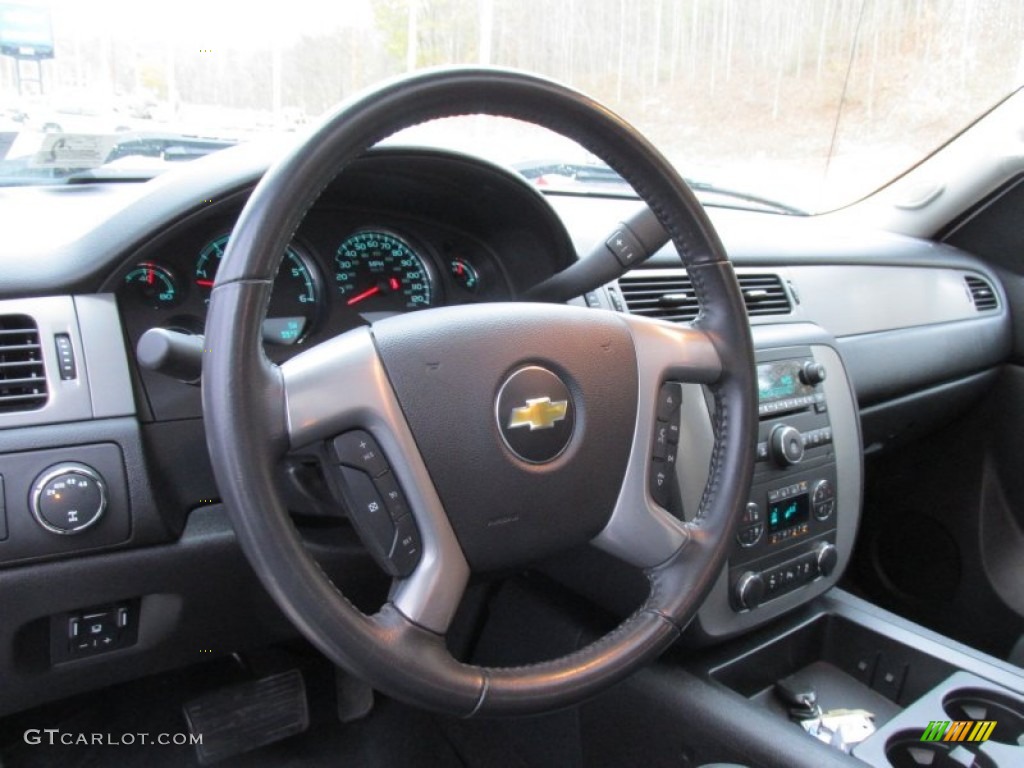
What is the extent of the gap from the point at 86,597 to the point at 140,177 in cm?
70

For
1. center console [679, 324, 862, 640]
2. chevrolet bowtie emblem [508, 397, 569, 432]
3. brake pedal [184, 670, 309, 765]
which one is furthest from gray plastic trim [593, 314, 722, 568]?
brake pedal [184, 670, 309, 765]

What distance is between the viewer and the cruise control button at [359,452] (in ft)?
2.80

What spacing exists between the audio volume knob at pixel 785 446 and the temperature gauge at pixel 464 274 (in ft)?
1.83

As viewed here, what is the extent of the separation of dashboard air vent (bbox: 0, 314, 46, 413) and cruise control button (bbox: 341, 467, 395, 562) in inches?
18.2

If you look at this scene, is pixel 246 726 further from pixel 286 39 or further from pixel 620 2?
pixel 620 2

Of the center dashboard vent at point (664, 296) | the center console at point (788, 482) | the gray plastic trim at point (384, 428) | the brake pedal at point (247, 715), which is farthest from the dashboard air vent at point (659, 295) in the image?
the brake pedal at point (247, 715)

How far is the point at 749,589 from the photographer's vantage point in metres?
1.33

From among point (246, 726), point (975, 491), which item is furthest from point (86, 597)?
point (975, 491)

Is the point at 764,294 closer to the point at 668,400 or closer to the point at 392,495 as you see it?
the point at 668,400

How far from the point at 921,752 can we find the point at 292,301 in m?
1.15

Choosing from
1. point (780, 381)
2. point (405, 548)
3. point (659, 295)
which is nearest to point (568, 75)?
point (659, 295)

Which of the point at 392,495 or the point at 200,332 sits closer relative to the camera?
the point at 392,495

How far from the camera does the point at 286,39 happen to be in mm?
1505

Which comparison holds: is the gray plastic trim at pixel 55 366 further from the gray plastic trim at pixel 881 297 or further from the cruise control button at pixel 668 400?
the gray plastic trim at pixel 881 297
